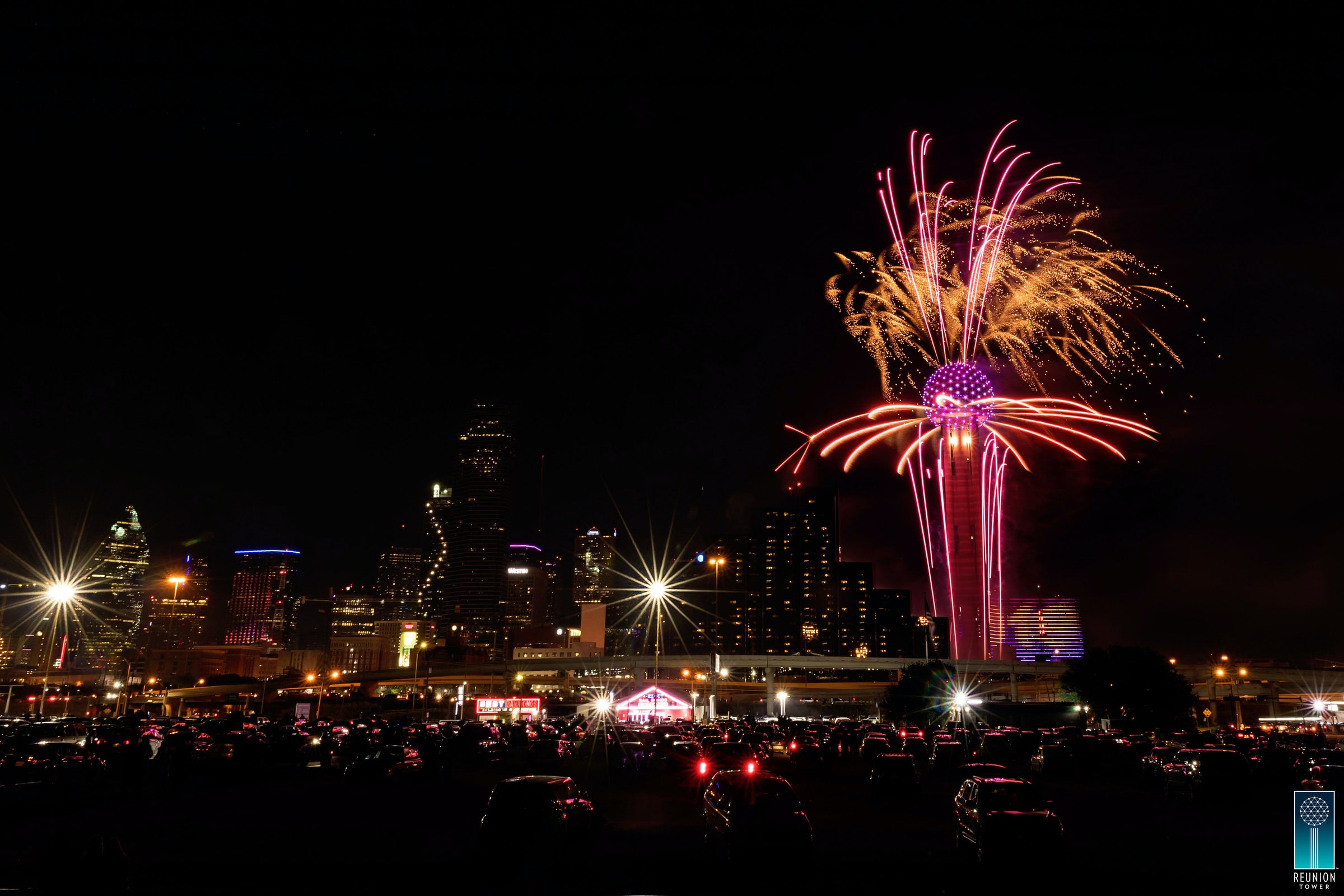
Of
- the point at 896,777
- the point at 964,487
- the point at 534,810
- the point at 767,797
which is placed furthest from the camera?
the point at 964,487

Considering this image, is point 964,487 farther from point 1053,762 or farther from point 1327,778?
point 1327,778

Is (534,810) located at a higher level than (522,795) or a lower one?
lower

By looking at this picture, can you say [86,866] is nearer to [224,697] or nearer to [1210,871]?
[1210,871]

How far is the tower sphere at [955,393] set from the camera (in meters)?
84.6

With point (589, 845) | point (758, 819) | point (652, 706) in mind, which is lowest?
point (652, 706)

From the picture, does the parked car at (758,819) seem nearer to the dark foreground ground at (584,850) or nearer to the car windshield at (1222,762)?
the dark foreground ground at (584,850)

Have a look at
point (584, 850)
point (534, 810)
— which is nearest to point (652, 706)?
point (584, 850)

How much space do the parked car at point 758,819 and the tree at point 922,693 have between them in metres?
82.5

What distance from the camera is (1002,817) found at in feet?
50.1

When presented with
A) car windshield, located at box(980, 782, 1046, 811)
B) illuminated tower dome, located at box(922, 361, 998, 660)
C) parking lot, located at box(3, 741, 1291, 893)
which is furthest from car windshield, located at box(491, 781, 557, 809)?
illuminated tower dome, located at box(922, 361, 998, 660)

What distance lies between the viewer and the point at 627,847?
18.2 meters
